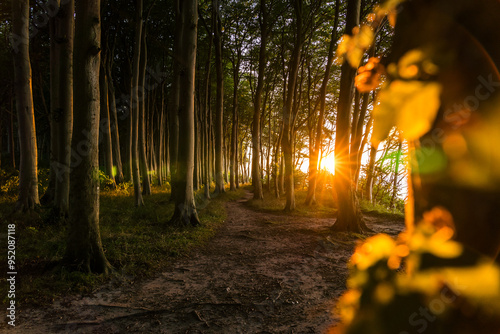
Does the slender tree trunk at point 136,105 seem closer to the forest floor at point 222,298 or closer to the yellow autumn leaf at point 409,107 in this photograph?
the forest floor at point 222,298

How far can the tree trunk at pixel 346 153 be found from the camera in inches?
320

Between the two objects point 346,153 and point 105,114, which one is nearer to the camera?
point 346,153

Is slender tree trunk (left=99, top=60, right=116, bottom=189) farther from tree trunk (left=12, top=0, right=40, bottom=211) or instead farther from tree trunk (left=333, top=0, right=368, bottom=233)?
tree trunk (left=333, top=0, right=368, bottom=233)

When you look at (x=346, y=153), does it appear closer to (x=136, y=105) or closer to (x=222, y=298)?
(x=222, y=298)

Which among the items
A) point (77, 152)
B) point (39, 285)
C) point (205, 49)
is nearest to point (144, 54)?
point (205, 49)

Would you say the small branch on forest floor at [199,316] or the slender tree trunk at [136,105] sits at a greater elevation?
the slender tree trunk at [136,105]

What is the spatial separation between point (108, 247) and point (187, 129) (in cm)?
449

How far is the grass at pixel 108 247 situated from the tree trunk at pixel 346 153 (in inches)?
174

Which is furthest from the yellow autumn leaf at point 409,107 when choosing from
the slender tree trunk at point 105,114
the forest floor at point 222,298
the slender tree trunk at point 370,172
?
the slender tree trunk at point 370,172

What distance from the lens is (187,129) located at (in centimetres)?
869

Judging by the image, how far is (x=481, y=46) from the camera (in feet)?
2.81

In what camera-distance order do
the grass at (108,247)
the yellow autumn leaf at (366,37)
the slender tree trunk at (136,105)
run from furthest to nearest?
the slender tree trunk at (136,105), the grass at (108,247), the yellow autumn leaf at (366,37)

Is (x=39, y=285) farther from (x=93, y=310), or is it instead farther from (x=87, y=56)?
(x=87, y=56)

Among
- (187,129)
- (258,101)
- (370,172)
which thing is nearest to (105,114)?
(187,129)
